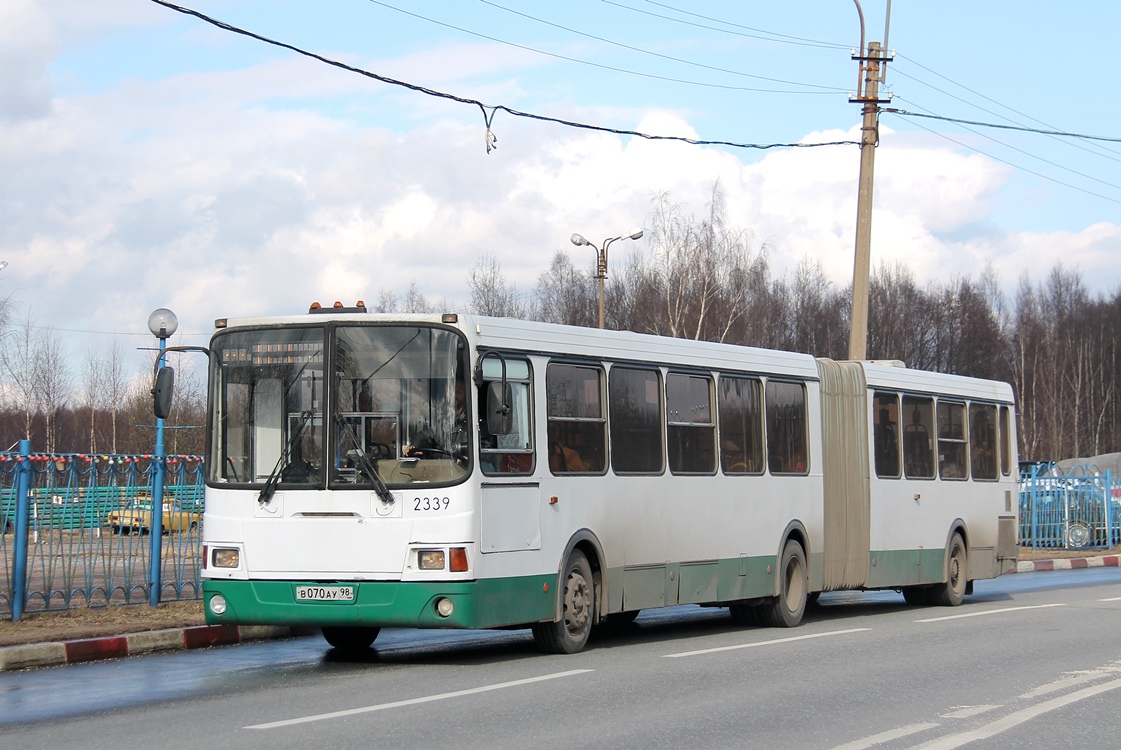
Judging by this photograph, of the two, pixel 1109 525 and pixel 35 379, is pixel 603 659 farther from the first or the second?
pixel 35 379

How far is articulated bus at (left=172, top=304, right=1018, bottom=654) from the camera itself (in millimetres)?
10961

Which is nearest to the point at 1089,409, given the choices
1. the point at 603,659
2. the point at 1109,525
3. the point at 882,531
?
the point at 1109,525

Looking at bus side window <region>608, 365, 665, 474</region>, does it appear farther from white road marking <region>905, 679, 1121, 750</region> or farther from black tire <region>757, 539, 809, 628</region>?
white road marking <region>905, 679, 1121, 750</region>

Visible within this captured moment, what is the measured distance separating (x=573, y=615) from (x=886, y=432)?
7037 mm

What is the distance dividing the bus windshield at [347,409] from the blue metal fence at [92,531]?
9.97 ft

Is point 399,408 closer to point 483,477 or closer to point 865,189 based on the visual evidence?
point 483,477

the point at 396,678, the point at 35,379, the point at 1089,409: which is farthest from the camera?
the point at 1089,409

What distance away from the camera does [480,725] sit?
8219mm

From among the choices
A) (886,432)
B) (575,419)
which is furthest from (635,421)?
(886,432)

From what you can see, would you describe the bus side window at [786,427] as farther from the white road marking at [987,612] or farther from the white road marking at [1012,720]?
the white road marking at [1012,720]

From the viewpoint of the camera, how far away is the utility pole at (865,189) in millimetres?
23938

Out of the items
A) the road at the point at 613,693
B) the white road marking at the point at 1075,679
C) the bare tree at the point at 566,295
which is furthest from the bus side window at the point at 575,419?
the bare tree at the point at 566,295

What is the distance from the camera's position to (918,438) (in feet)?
60.1

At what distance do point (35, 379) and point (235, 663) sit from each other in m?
51.6
